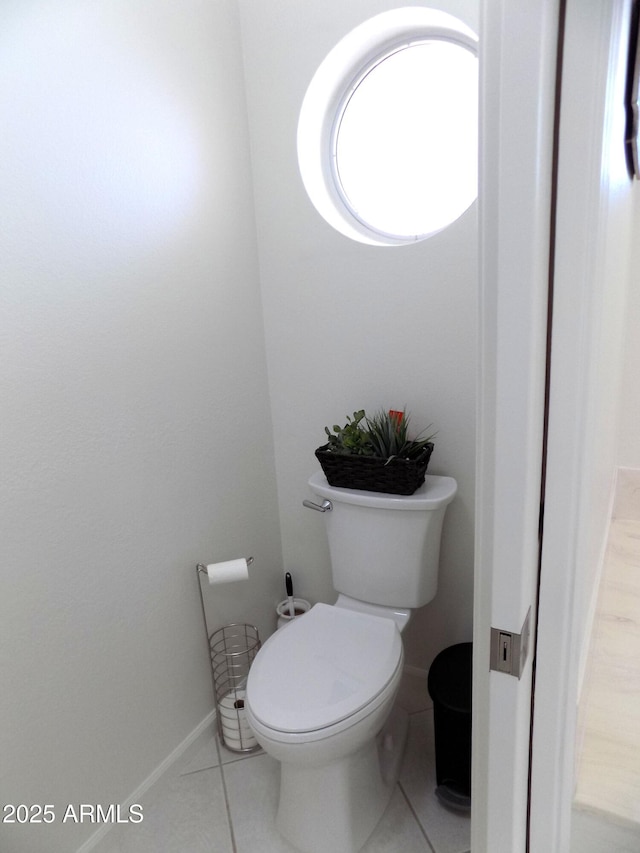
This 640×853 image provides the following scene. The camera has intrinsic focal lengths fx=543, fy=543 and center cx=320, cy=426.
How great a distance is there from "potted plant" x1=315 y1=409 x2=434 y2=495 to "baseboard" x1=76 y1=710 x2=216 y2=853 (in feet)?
3.00

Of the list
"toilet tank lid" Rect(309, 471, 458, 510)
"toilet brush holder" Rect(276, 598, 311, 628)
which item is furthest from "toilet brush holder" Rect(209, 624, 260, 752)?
A: "toilet tank lid" Rect(309, 471, 458, 510)

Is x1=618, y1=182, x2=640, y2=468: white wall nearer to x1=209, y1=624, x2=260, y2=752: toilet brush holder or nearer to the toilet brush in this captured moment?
the toilet brush

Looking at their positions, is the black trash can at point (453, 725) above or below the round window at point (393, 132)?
below

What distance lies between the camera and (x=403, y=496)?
5.13 ft

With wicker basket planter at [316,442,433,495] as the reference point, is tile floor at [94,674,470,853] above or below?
below

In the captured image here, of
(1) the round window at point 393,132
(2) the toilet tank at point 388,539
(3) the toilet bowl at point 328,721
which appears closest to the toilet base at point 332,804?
(3) the toilet bowl at point 328,721

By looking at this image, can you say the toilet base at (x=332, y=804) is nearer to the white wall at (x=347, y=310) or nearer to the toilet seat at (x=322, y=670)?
the toilet seat at (x=322, y=670)

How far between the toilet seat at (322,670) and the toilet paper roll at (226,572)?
0.22 m

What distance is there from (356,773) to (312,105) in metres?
1.94

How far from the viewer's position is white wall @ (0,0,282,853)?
3.88 ft

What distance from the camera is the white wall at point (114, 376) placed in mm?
A: 1184

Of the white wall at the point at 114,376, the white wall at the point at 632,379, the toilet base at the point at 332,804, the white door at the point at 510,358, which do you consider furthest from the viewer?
the white wall at the point at 632,379

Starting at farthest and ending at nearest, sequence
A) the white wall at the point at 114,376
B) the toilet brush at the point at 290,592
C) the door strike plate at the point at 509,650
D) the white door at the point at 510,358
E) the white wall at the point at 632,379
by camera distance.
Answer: the toilet brush at the point at 290,592, the white wall at the point at 632,379, the white wall at the point at 114,376, the door strike plate at the point at 509,650, the white door at the point at 510,358

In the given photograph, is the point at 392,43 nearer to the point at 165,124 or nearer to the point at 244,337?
the point at 165,124
